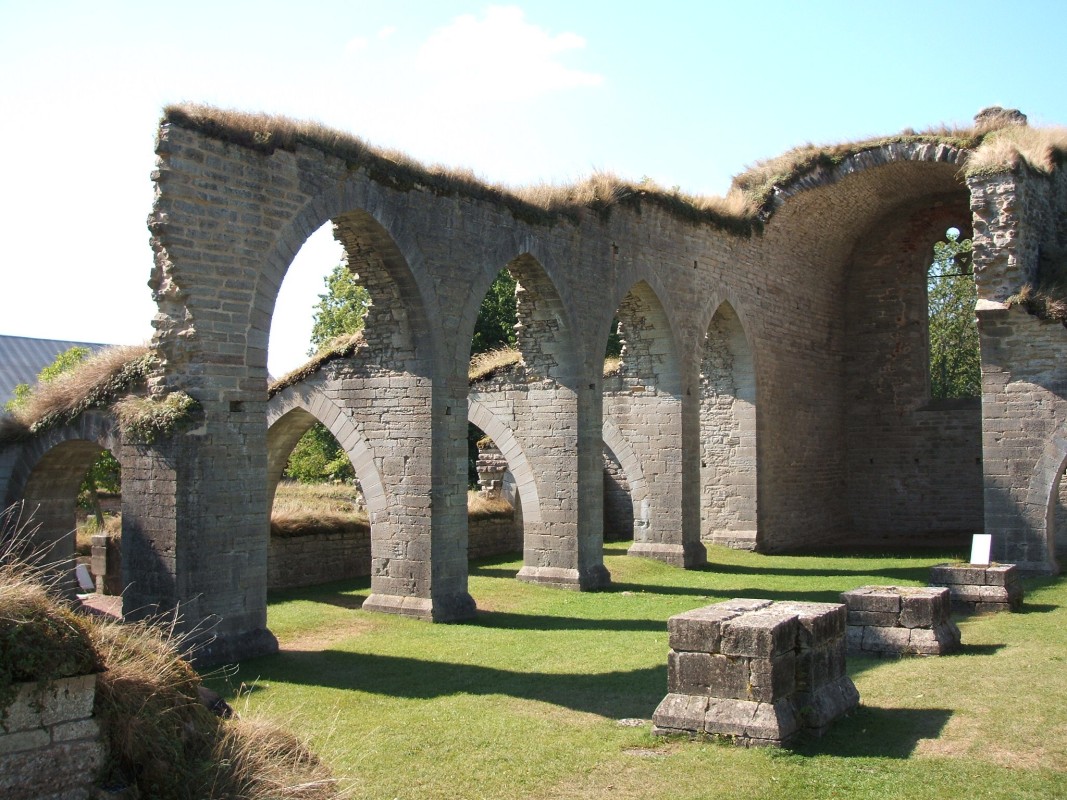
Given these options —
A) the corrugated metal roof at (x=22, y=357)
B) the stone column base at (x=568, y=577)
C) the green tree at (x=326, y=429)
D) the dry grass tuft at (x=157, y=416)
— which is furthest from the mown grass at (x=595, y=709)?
the corrugated metal roof at (x=22, y=357)

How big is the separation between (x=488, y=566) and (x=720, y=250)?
651cm

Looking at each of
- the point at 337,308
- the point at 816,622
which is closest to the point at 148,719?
the point at 816,622

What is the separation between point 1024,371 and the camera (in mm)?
14570

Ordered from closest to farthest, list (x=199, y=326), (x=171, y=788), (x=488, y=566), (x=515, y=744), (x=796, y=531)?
(x=171, y=788) < (x=515, y=744) < (x=199, y=326) < (x=488, y=566) < (x=796, y=531)

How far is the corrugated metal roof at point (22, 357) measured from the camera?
34438mm

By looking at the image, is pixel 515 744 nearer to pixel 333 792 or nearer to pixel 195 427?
pixel 333 792

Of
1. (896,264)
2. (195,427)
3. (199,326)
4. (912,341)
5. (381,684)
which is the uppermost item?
(896,264)

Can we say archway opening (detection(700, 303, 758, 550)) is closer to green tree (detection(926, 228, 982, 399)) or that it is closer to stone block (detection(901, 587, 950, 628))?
stone block (detection(901, 587, 950, 628))

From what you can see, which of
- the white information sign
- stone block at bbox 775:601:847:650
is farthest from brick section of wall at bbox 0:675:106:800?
the white information sign

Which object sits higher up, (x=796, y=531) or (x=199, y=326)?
(x=199, y=326)

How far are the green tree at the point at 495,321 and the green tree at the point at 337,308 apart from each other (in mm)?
4990

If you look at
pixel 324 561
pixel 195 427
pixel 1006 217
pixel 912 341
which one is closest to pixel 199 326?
pixel 195 427

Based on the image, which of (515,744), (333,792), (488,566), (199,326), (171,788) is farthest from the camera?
(488,566)

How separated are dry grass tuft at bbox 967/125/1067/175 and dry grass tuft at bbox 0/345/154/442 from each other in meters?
12.3
